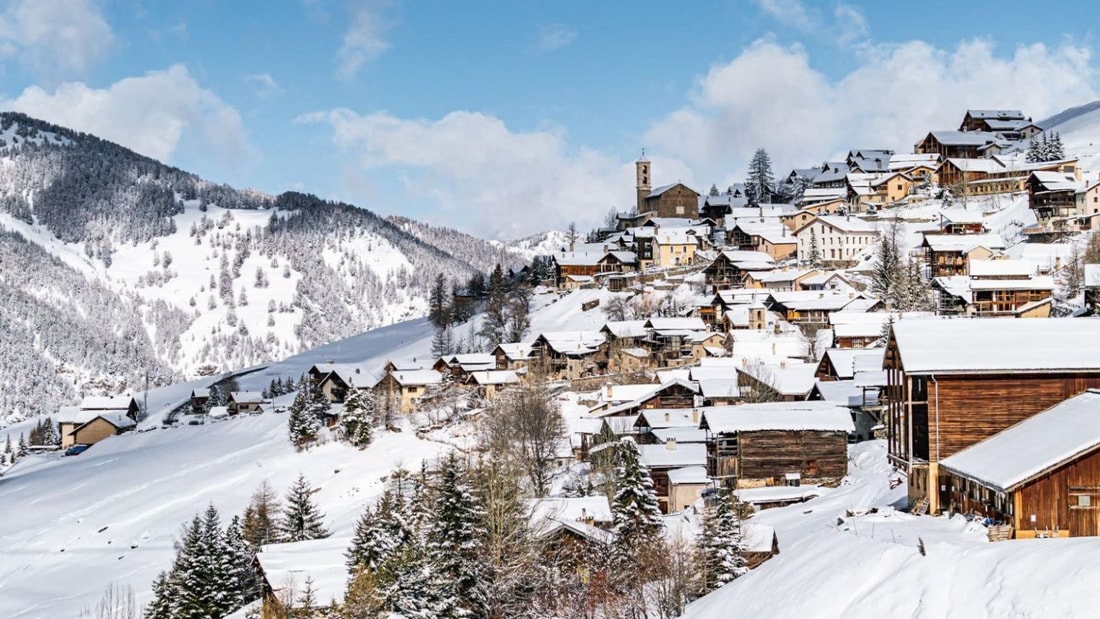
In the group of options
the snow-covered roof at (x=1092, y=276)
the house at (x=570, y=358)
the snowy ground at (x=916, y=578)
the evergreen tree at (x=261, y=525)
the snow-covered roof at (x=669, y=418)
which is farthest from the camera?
the house at (x=570, y=358)

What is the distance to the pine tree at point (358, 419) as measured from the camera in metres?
80.6

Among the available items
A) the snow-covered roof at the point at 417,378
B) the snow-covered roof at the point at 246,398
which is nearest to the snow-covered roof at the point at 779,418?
the snow-covered roof at the point at 417,378

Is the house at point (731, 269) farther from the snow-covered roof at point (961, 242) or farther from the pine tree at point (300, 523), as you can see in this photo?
the pine tree at point (300, 523)

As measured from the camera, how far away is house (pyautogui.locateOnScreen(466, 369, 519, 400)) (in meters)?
89.5

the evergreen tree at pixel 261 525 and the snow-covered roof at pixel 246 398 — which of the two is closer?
the evergreen tree at pixel 261 525

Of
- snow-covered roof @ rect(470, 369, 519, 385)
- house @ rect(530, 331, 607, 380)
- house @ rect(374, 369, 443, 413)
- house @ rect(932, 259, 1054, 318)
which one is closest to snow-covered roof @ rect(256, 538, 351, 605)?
snow-covered roof @ rect(470, 369, 519, 385)

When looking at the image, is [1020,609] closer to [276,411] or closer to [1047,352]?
[1047,352]

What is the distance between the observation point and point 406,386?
96.0m

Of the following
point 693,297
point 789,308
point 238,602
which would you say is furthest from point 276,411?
point 238,602

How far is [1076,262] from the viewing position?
88812 millimetres

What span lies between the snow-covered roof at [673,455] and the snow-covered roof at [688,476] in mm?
669

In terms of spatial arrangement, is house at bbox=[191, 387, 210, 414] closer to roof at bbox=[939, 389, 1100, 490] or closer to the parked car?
the parked car

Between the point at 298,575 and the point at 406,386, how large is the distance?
5728cm

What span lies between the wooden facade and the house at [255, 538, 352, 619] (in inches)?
803
